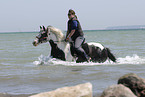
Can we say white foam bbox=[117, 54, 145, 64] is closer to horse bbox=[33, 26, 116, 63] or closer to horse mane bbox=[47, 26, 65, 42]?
horse bbox=[33, 26, 116, 63]

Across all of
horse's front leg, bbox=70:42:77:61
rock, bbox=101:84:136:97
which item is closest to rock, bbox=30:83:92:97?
rock, bbox=101:84:136:97

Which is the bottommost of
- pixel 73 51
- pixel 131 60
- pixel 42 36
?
pixel 131 60

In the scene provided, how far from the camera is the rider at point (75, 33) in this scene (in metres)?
8.74

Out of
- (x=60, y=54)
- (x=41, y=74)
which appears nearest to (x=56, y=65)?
(x=60, y=54)

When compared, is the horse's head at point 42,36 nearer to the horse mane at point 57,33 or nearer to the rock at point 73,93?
the horse mane at point 57,33

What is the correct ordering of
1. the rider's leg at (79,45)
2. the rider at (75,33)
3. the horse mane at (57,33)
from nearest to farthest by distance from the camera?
the rider at (75,33), the rider's leg at (79,45), the horse mane at (57,33)

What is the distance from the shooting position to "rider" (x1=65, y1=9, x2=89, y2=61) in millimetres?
8742

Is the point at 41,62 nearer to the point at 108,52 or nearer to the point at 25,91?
the point at 108,52

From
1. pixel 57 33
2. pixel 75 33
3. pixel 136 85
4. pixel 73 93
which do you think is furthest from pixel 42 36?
pixel 73 93

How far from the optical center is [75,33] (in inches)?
352

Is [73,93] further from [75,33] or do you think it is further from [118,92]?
[75,33]

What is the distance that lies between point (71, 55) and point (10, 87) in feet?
11.2

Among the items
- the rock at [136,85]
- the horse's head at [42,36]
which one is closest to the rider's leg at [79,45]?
the horse's head at [42,36]

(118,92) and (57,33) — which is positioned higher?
(57,33)
